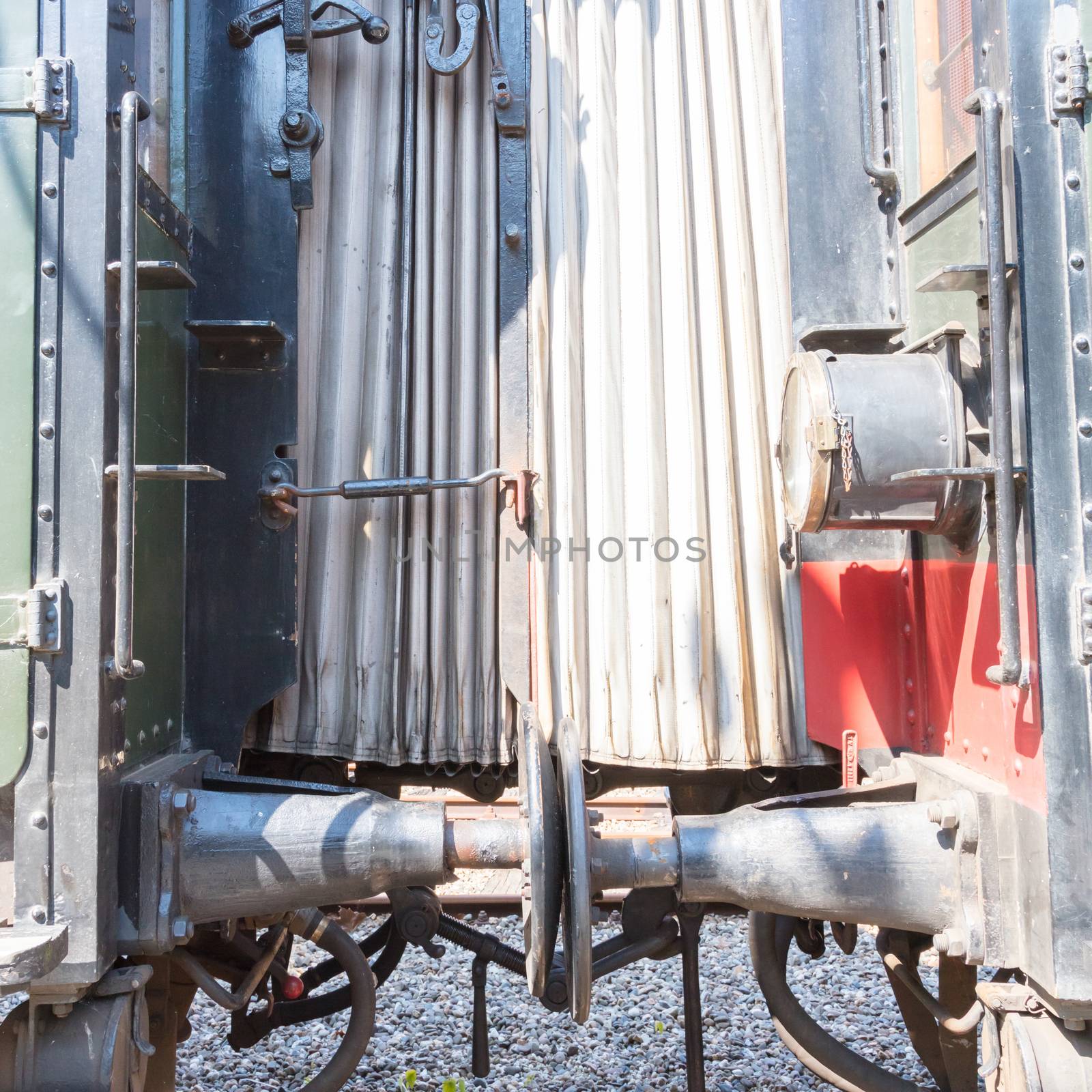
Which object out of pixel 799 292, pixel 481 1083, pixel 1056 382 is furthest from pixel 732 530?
pixel 481 1083

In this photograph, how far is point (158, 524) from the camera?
7.71ft

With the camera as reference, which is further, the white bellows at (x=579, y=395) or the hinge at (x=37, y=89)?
the white bellows at (x=579, y=395)

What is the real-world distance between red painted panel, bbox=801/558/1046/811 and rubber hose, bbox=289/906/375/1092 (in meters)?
1.35

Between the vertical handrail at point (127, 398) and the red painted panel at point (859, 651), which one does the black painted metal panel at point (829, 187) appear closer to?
the red painted panel at point (859, 651)

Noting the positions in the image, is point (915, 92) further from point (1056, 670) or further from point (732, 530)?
point (1056, 670)

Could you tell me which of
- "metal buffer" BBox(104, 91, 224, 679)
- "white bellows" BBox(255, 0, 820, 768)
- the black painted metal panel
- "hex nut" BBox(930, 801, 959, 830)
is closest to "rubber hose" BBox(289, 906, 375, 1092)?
"white bellows" BBox(255, 0, 820, 768)

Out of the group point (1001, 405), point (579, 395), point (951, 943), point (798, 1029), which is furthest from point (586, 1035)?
point (1001, 405)

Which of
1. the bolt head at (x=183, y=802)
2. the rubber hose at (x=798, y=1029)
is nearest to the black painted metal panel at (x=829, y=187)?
the rubber hose at (x=798, y=1029)

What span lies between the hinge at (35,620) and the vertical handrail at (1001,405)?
1845mm

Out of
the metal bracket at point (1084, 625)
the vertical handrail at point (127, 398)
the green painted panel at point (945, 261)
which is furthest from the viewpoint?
the green painted panel at point (945, 261)

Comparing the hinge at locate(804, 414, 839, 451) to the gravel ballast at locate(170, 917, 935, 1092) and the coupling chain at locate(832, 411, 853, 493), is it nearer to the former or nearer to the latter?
the coupling chain at locate(832, 411, 853, 493)

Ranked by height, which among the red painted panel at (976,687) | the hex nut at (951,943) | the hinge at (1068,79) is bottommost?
the hex nut at (951,943)

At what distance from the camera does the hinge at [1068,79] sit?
1.87m

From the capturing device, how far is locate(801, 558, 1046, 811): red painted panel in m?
2.07
